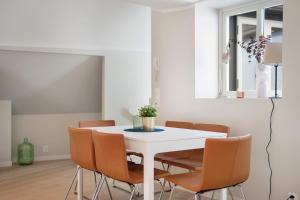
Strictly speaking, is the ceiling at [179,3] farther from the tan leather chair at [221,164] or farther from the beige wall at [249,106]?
the tan leather chair at [221,164]

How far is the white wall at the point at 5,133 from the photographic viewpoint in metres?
5.71

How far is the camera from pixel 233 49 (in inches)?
175

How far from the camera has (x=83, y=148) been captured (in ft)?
10.6

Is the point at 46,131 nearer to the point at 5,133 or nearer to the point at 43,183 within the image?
the point at 5,133

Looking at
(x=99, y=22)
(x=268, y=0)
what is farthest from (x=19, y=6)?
(x=268, y=0)

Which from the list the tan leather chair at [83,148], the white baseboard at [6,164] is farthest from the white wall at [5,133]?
the tan leather chair at [83,148]

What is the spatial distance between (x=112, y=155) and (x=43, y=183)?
89.7 inches

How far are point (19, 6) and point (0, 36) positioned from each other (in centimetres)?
68

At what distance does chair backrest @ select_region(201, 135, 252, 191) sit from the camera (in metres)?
2.53

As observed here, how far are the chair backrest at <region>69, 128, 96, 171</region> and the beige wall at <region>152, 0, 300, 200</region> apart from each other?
154 centimetres

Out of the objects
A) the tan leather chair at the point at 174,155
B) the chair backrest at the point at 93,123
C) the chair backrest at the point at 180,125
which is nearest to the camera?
the tan leather chair at the point at 174,155

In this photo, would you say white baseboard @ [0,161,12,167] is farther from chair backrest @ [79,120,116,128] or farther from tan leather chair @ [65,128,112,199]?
tan leather chair @ [65,128,112,199]

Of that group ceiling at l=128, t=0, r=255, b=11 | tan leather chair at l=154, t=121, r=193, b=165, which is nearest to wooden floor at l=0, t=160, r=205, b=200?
tan leather chair at l=154, t=121, r=193, b=165

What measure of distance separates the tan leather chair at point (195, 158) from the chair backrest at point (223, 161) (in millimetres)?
660
